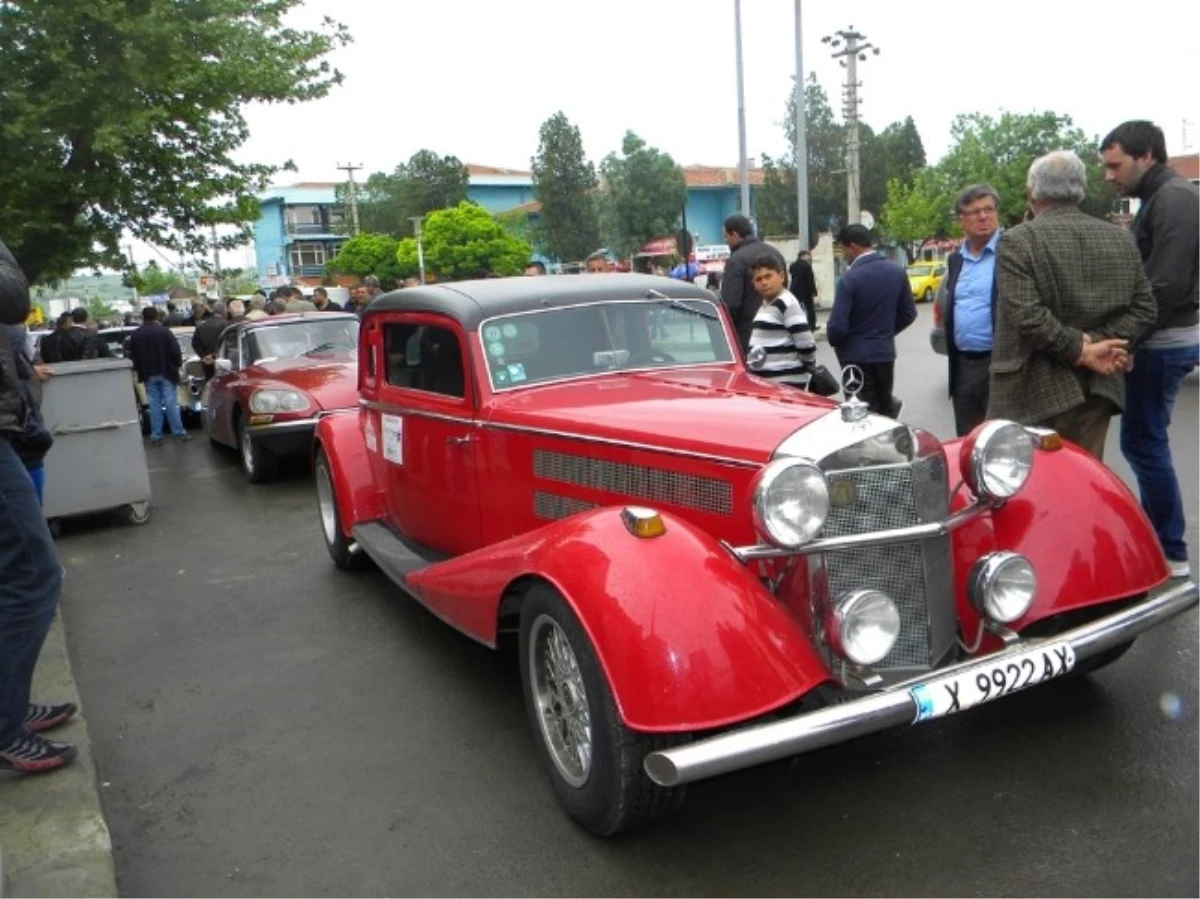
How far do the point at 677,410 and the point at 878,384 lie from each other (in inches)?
128

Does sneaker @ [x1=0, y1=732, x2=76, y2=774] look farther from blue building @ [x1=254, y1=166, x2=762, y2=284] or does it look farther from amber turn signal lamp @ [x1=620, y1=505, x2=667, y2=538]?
blue building @ [x1=254, y1=166, x2=762, y2=284]

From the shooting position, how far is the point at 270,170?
14.3 metres

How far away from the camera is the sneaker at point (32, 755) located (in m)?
3.43

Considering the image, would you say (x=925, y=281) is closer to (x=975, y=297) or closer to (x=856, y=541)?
(x=975, y=297)

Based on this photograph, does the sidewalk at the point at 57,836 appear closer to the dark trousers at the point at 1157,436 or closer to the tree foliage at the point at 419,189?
the dark trousers at the point at 1157,436

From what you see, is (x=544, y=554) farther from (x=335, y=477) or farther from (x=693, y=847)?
(x=335, y=477)

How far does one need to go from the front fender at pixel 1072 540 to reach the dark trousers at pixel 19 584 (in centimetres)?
302

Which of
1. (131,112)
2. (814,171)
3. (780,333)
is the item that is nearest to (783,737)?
Result: (780,333)

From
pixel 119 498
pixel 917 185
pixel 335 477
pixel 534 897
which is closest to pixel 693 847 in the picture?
pixel 534 897

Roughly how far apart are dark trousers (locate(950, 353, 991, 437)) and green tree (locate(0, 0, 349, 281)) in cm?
919

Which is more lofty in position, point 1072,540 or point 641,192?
point 641,192

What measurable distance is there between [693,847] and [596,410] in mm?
1631

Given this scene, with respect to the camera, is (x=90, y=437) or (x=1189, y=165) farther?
(x=1189, y=165)

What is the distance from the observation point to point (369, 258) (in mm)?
62594
